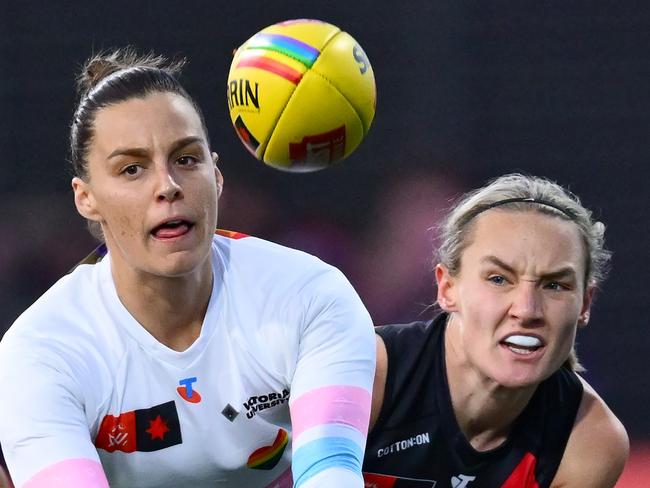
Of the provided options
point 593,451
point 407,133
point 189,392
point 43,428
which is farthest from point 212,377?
point 407,133

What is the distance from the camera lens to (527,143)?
6.49 m

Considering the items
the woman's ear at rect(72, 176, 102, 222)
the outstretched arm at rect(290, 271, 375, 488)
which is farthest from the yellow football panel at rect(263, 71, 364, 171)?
the woman's ear at rect(72, 176, 102, 222)

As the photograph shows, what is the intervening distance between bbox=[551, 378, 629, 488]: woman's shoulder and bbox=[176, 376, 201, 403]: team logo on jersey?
→ 1.05 m

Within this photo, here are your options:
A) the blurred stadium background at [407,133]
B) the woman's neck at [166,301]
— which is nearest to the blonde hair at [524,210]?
the woman's neck at [166,301]

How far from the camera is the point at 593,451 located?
3.43m

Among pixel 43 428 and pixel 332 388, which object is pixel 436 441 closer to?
pixel 332 388

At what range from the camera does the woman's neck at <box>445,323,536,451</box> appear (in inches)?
136

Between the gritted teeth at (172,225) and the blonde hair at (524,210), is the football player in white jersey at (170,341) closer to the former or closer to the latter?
the gritted teeth at (172,225)

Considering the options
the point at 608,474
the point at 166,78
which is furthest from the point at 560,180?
the point at 166,78

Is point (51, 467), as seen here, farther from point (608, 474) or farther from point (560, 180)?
point (560, 180)

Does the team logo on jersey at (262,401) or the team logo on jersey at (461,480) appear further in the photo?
the team logo on jersey at (461,480)

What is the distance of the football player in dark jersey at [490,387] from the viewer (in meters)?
3.33

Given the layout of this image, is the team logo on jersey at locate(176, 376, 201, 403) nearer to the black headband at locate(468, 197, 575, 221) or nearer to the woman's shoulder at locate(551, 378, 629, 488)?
the black headband at locate(468, 197, 575, 221)

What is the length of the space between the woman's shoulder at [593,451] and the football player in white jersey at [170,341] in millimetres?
739
